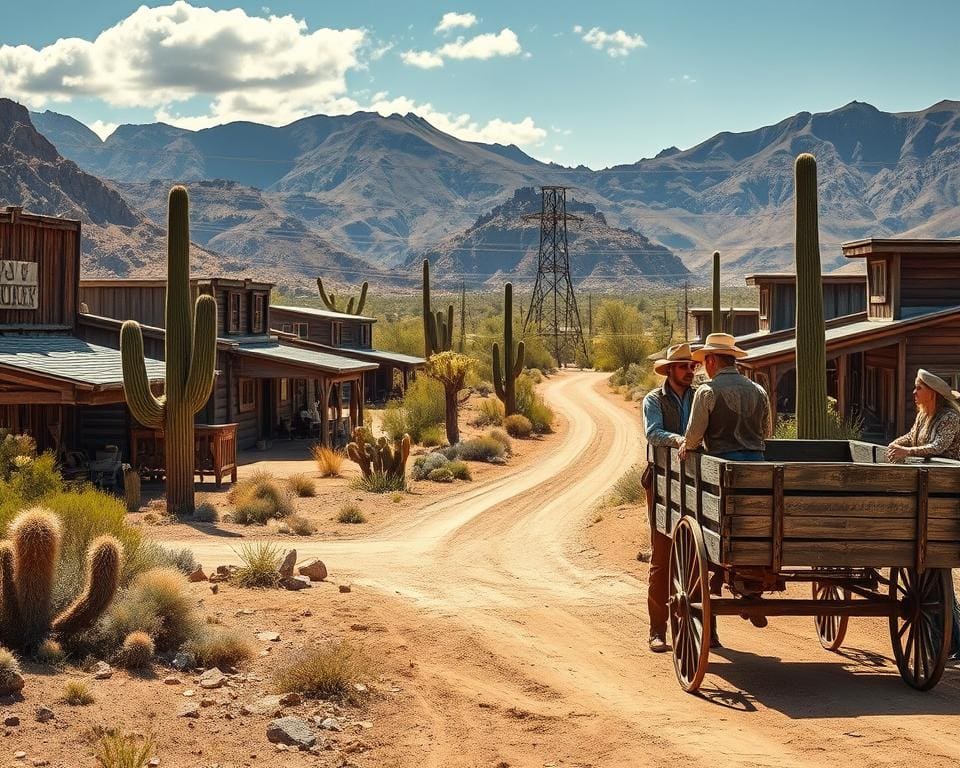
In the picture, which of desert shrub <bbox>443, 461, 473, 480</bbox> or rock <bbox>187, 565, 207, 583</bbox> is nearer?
rock <bbox>187, 565, 207, 583</bbox>

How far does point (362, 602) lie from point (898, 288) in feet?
52.6

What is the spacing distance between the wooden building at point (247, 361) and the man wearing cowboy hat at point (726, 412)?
19524 millimetres

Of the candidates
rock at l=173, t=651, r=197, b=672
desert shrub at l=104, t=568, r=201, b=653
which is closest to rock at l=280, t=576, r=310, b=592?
desert shrub at l=104, t=568, r=201, b=653

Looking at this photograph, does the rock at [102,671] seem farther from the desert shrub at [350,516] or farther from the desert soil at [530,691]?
the desert shrub at [350,516]

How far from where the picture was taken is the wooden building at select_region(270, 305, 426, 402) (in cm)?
4175

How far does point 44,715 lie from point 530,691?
129 inches

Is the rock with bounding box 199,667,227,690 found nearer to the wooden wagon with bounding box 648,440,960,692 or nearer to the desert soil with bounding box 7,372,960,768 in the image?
the desert soil with bounding box 7,372,960,768

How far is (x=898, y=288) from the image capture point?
23.0 metres

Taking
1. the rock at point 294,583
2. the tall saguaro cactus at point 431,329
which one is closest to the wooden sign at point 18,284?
the rock at point 294,583

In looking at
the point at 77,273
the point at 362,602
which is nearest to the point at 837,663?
the point at 362,602

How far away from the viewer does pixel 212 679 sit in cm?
798

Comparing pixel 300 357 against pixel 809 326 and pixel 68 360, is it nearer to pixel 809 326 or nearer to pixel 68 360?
pixel 68 360

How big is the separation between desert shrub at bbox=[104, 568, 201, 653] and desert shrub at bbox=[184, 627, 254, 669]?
Answer: 5.8 inches

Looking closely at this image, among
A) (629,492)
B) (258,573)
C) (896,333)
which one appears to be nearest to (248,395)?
(629,492)
